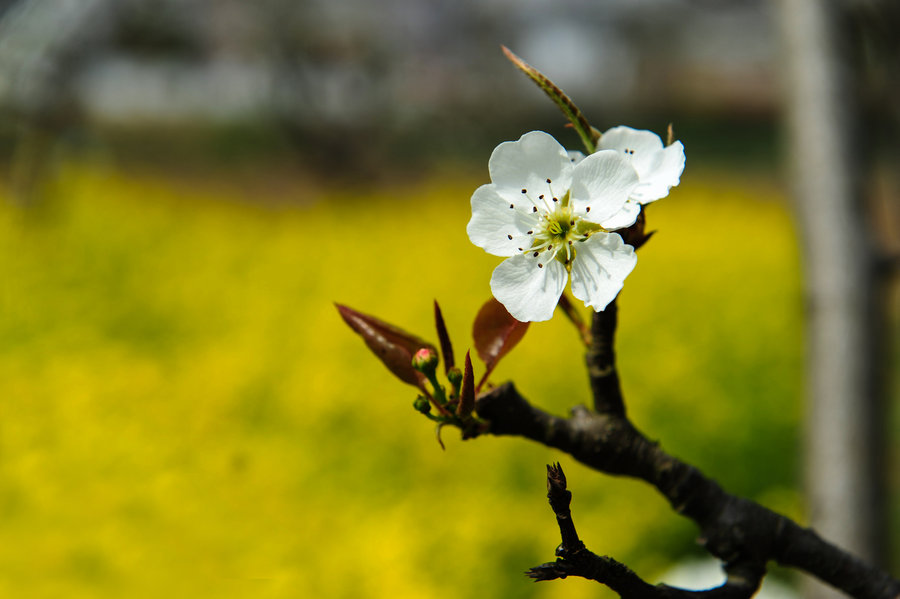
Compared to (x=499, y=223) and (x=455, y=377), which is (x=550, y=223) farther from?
(x=455, y=377)

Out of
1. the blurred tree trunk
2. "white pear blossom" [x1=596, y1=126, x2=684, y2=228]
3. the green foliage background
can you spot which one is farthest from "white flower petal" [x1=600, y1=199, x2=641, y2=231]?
the green foliage background

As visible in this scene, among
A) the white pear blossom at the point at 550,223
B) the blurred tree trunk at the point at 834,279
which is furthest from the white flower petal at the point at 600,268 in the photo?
the blurred tree trunk at the point at 834,279

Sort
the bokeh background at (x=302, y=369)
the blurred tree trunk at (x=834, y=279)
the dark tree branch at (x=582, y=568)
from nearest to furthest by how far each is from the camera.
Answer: the dark tree branch at (x=582, y=568)
the blurred tree trunk at (x=834, y=279)
the bokeh background at (x=302, y=369)

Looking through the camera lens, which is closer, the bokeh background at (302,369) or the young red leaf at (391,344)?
the young red leaf at (391,344)

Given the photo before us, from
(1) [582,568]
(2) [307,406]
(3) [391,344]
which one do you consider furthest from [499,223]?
(2) [307,406]

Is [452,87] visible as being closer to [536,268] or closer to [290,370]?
[290,370]

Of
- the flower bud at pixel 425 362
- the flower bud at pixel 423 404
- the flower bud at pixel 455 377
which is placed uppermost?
the flower bud at pixel 425 362

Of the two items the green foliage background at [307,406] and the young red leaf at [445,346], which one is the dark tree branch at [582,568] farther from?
the green foliage background at [307,406]

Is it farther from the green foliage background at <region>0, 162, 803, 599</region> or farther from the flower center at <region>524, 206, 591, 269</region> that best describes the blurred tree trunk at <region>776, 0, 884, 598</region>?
the flower center at <region>524, 206, 591, 269</region>
